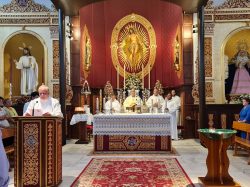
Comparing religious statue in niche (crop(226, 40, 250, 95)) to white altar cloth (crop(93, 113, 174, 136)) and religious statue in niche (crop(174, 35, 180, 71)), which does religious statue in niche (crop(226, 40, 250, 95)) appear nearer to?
religious statue in niche (crop(174, 35, 180, 71))

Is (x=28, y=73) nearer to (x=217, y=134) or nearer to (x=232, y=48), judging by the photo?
(x=232, y=48)

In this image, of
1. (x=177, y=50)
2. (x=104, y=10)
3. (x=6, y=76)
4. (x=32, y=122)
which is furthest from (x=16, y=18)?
(x=32, y=122)

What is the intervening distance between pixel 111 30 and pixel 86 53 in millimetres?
1917

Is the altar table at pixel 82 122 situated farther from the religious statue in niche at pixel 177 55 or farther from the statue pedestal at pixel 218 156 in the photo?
the statue pedestal at pixel 218 156

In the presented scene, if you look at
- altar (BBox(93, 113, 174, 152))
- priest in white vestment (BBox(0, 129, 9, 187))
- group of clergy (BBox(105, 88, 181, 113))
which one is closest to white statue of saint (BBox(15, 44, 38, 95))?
group of clergy (BBox(105, 88, 181, 113))

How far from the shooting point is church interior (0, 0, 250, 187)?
19.0 feet

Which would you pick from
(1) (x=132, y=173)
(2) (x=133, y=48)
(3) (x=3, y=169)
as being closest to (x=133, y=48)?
(2) (x=133, y=48)

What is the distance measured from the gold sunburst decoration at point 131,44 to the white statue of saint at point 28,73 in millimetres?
3328

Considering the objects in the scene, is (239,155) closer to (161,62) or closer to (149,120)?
(149,120)

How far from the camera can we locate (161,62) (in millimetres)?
14883

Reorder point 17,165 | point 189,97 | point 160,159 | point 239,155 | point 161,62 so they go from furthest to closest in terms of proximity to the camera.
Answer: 1. point 161,62
2. point 189,97
3. point 239,155
4. point 160,159
5. point 17,165

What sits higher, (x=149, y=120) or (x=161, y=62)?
(x=161, y=62)

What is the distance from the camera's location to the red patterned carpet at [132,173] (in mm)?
5824

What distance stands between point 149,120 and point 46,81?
505cm
